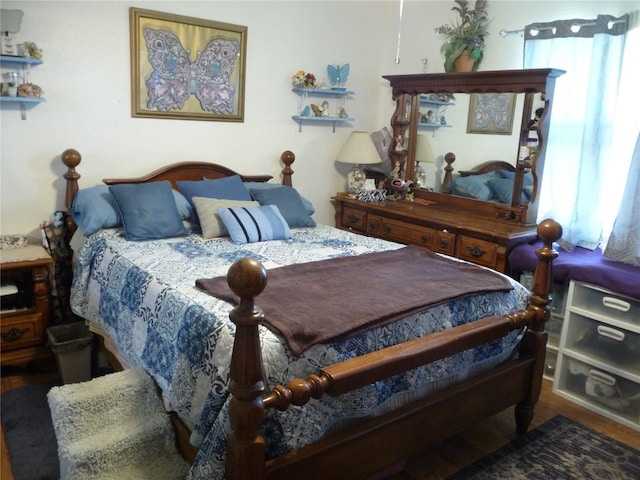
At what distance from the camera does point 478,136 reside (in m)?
3.45

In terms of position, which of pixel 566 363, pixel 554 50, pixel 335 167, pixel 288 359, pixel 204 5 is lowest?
pixel 566 363

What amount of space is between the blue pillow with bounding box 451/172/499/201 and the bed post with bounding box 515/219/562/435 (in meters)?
1.22

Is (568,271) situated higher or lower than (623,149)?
lower

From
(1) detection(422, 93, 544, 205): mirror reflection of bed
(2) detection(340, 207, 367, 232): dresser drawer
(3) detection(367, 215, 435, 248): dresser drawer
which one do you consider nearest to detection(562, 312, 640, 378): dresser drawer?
(1) detection(422, 93, 544, 205): mirror reflection of bed

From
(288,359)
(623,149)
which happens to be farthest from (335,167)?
(288,359)

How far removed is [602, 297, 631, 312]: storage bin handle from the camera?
2.51 metres

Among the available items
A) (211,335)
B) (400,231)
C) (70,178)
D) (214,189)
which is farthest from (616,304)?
(70,178)

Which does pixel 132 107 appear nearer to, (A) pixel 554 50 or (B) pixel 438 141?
(B) pixel 438 141

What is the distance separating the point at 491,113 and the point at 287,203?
4.65 feet

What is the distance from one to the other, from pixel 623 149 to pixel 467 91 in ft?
3.25

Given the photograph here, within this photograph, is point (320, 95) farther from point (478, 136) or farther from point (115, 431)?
point (115, 431)

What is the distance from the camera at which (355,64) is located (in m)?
4.12

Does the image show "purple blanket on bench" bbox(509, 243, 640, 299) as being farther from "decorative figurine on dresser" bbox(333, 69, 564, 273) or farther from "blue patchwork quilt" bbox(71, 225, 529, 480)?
"blue patchwork quilt" bbox(71, 225, 529, 480)

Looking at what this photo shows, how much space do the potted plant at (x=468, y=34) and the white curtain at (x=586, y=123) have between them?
376 mm
